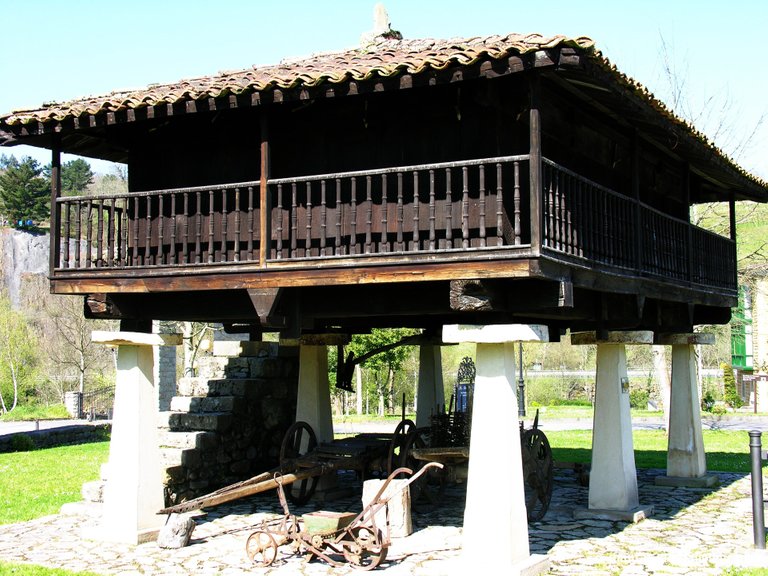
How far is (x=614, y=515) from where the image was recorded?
9.86 metres

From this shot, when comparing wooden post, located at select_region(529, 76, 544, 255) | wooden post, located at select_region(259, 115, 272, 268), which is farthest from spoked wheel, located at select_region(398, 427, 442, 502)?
wooden post, located at select_region(529, 76, 544, 255)

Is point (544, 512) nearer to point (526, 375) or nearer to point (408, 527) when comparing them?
point (408, 527)

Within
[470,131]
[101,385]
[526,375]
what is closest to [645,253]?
[470,131]

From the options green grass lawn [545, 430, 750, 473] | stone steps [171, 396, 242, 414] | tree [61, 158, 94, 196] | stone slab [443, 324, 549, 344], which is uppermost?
tree [61, 158, 94, 196]

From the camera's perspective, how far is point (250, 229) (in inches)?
319

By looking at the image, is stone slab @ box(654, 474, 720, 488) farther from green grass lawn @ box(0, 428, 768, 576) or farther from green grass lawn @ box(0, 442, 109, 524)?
green grass lawn @ box(0, 442, 109, 524)

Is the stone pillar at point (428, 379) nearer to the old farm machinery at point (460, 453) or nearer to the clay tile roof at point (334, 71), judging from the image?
the old farm machinery at point (460, 453)

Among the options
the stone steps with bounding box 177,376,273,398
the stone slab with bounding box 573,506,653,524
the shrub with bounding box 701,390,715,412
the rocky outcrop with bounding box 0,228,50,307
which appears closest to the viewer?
the stone slab with bounding box 573,506,653,524

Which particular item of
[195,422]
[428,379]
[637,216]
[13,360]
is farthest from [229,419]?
[13,360]

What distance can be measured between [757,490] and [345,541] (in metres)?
3.91

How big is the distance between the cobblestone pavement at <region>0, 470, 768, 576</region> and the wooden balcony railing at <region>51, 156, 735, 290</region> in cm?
246

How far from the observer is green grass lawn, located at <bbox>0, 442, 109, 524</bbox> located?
11513 millimetres

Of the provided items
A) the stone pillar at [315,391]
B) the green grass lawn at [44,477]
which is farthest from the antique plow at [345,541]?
the green grass lawn at [44,477]

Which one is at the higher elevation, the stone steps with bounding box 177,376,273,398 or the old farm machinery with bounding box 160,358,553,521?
the stone steps with bounding box 177,376,273,398
